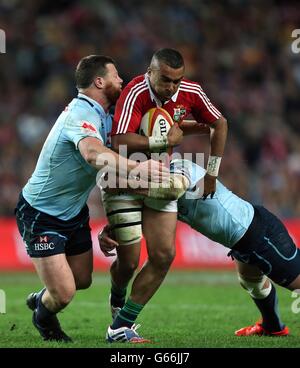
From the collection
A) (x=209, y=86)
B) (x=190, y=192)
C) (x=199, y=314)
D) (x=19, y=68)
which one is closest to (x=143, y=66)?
(x=209, y=86)

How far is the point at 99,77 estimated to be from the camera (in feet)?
23.6

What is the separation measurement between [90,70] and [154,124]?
684 mm

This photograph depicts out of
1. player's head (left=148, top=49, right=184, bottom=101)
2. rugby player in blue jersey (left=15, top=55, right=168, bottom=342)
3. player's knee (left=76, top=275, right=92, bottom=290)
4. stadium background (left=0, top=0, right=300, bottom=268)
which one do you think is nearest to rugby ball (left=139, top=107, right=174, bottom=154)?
player's head (left=148, top=49, right=184, bottom=101)

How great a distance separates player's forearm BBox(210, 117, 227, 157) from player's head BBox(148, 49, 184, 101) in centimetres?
56

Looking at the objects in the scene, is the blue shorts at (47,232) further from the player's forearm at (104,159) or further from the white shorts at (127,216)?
the player's forearm at (104,159)

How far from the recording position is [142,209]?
735cm

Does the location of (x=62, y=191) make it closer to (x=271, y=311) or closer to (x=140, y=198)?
(x=140, y=198)

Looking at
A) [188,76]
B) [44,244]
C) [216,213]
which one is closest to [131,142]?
[216,213]

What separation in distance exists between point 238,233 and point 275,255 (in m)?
0.35

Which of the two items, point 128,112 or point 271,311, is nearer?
point 128,112

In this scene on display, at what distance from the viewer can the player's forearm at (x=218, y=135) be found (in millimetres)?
7535

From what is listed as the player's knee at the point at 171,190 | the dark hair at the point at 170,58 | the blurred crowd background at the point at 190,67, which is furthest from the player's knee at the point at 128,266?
the blurred crowd background at the point at 190,67

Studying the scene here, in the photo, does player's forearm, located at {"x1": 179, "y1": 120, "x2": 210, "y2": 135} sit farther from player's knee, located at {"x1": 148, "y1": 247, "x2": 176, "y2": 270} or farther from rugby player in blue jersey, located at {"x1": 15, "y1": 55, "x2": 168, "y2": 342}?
player's knee, located at {"x1": 148, "y1": 247, "x2": 176, "y2": 270}

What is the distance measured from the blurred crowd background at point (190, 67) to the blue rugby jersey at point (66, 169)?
8.08 metres
